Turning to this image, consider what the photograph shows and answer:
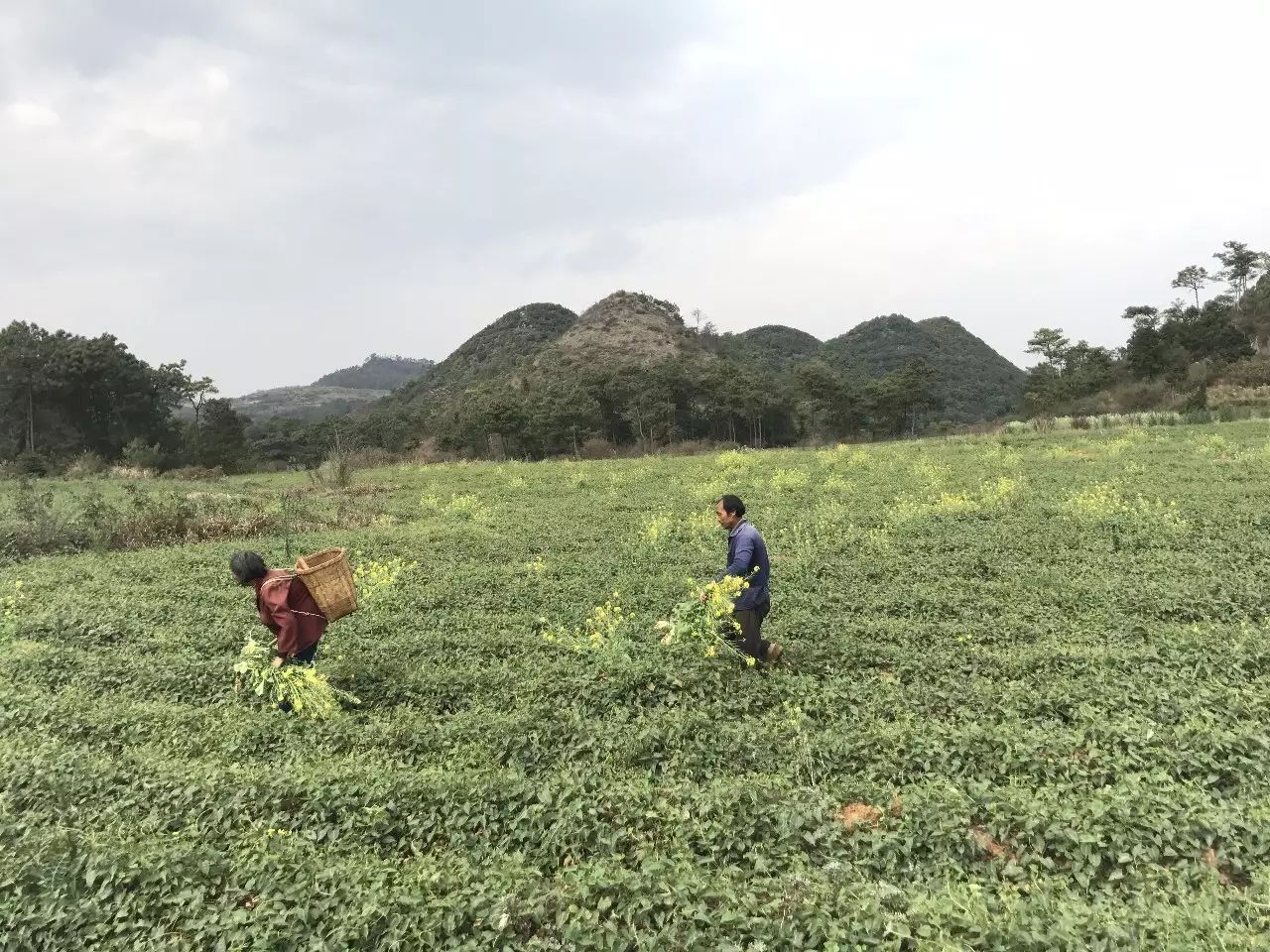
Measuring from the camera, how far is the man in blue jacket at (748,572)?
21.7ft

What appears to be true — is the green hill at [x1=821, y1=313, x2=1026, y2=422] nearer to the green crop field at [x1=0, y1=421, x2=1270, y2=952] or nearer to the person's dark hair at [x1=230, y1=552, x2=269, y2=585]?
the green crop field at [x1=0, y1=421, x2=1270, y2=952]

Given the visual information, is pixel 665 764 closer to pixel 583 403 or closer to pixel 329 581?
pixel 329 581

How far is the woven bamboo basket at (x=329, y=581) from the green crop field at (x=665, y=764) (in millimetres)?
713

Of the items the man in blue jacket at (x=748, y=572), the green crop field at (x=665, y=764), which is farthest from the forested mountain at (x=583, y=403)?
the man in blue jacket at (x=748, y=572)

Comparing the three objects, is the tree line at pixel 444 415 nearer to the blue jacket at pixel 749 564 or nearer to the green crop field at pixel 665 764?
the green crop field at pixel 665 764

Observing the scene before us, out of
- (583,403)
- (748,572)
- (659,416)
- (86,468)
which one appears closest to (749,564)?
(748,572)

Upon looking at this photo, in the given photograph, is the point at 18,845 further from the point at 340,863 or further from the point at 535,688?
the point at 535,688

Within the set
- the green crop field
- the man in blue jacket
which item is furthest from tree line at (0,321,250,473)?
the man in blue jacket

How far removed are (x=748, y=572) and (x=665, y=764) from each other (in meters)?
2.08

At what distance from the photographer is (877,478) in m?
18.8

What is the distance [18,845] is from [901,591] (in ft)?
27.3

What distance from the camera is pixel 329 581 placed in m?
6.36

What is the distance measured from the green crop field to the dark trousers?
0.96ft

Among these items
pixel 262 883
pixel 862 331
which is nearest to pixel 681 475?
pixel 262 883
